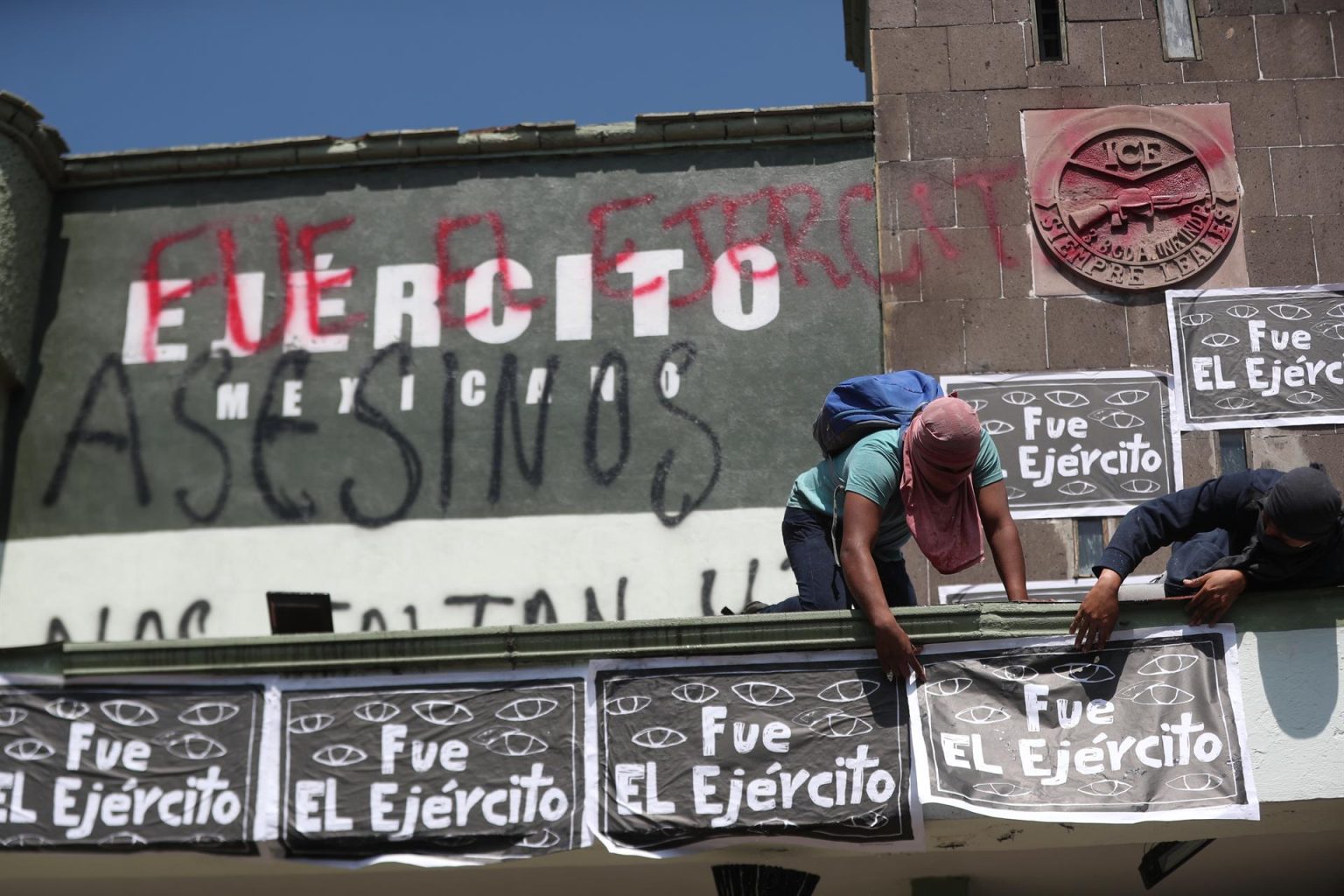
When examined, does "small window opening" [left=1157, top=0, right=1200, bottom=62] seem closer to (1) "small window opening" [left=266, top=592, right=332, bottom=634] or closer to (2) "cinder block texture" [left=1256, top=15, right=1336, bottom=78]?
(2) "cinder block texture" [left=1256, top=15, right=1336, bottom=78]

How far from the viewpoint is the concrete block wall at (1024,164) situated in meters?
10.8

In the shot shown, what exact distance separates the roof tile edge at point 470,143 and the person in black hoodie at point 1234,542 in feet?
16.8

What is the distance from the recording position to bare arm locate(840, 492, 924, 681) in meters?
6.81

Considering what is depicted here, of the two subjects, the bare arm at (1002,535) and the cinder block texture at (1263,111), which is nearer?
the bare arm at (1002,535)

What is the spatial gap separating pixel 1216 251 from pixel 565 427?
4.24 m

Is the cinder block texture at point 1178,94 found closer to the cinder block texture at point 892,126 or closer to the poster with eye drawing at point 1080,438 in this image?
the cinder block texture at point 892,126

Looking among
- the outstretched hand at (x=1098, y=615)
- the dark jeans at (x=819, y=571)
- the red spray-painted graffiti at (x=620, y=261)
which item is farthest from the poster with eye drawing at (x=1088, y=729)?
the red spray-painted graffiti at (x=620, y=261)

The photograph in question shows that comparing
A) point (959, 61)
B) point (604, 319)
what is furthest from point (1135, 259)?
point (604, 319)

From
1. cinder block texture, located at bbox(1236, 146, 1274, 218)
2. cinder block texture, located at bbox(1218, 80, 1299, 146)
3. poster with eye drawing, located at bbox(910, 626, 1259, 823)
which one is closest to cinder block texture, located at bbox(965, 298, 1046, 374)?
cinder block texture, located at bbox(1236, 146, 1274, 218)

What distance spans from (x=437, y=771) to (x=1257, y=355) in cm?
608

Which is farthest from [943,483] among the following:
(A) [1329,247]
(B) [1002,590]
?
(A) [1329,247]

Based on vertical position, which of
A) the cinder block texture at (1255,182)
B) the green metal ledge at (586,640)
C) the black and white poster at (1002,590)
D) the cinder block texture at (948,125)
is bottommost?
the green metal ledge at (586,640)

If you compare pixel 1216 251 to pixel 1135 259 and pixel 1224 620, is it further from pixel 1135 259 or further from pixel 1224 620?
pixel 1224 620

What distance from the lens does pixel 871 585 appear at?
680 centimetres
